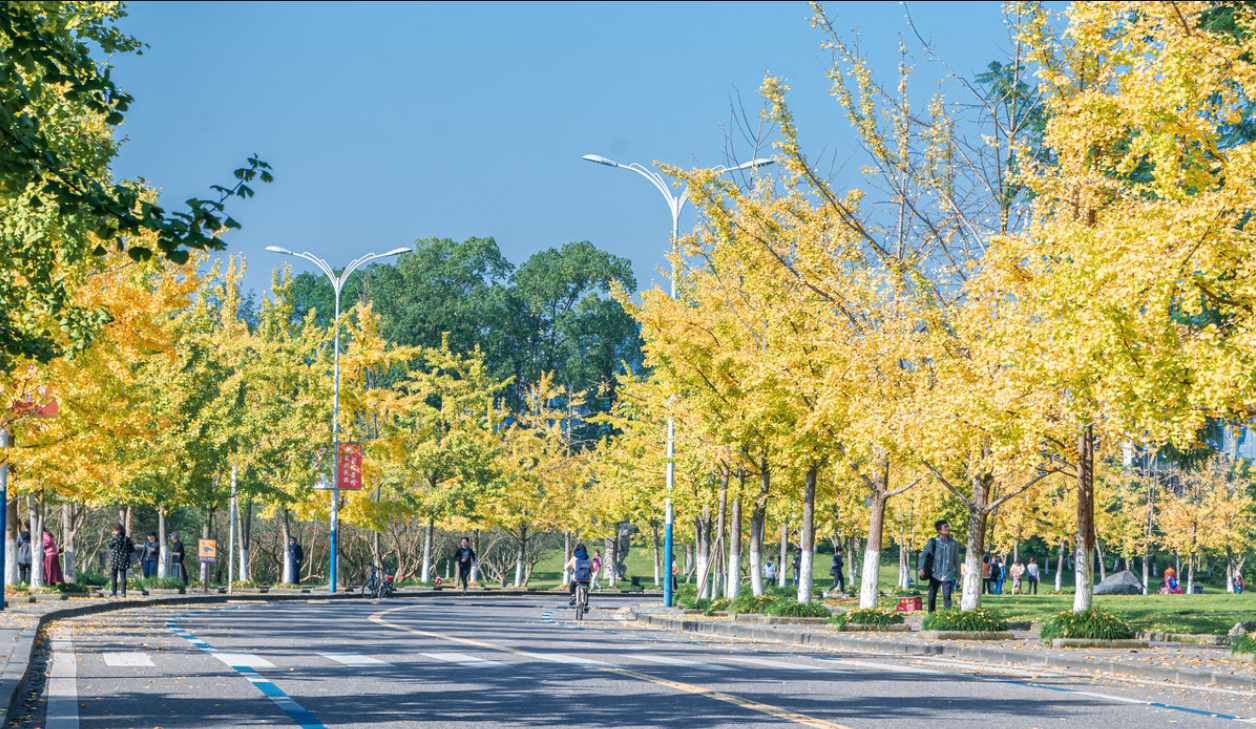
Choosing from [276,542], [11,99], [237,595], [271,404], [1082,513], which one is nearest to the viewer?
[11,99]

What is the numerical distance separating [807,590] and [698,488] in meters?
10.7

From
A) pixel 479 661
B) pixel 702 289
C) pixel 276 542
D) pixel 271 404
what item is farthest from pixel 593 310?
pixel 479 661

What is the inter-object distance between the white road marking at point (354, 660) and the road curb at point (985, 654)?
7571 mm

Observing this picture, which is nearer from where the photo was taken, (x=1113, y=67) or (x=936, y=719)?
(x=936, y=719)

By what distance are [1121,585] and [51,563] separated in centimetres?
4407

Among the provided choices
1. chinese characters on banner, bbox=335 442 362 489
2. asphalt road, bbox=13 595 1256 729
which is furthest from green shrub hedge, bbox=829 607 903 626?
chinese characters on banner, bbox=335 442 362 489

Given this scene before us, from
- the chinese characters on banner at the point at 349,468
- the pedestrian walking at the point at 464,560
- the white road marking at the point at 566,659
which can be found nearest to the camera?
the white road marking at the point at 566,659

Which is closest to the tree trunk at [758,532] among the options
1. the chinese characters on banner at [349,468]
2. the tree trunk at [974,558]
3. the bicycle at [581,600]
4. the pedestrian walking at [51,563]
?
the bicycle at [581,600]

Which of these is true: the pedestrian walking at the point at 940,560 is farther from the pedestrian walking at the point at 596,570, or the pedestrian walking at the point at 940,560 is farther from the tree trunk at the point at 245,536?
the pedestrian walking at the point at 596,570

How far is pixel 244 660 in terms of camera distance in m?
14.2

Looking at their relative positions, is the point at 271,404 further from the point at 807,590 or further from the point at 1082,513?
the point at 1082,513

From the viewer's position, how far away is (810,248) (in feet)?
75.1

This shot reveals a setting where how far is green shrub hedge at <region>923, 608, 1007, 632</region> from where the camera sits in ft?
64.1

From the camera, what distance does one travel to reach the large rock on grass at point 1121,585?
57906 mm
